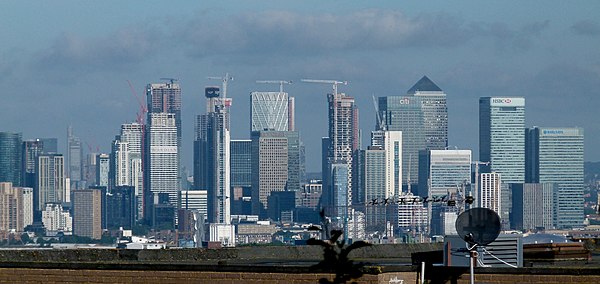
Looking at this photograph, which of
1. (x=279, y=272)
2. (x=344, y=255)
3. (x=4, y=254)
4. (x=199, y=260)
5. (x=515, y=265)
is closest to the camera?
(x=344, y=255)

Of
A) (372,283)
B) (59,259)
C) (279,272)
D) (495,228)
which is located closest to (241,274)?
(279,272)

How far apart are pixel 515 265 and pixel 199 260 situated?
5068mm

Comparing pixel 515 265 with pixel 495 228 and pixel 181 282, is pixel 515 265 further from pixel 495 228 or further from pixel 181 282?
pixel 181 282

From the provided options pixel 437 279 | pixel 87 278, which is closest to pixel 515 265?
pixel 437 279

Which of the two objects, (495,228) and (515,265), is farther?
(515,265)

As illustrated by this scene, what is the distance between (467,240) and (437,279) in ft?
2.27

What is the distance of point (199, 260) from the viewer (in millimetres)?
20297

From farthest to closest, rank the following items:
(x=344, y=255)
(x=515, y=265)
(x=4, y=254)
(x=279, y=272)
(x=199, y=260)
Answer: (x=199, y=260), (x=4, y=254), (x=515, y=265), (x=279, y=272), (x=344, y=255)

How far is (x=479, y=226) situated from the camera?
15.0 metres

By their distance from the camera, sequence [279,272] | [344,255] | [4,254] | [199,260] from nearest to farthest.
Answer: [344,255], [279,272], [4,254], [199,260]

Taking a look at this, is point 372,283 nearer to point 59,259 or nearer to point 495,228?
point 495,228

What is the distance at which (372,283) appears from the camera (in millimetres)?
14820

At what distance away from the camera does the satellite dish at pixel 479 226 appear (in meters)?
14.9

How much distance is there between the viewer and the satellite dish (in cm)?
1488
